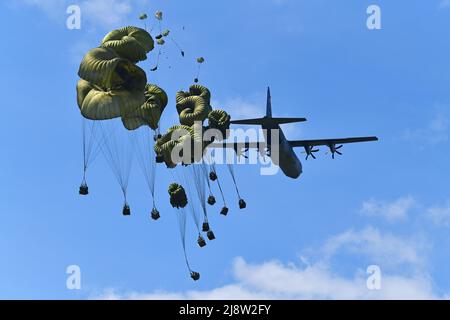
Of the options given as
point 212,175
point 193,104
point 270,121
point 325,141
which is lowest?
point 212,175

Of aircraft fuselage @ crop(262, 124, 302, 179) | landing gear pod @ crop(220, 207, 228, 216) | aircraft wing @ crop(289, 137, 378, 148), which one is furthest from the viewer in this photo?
aircraft wing @ crop(289, 137, 378, 148)

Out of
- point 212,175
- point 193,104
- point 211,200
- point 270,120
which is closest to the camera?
point 211,200

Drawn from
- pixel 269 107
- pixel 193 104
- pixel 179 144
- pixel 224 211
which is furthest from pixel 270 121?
pixel 224 211

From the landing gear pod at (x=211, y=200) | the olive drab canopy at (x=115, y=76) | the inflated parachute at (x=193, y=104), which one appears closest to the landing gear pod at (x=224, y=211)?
the landing gear pod at (x=211, y=200)

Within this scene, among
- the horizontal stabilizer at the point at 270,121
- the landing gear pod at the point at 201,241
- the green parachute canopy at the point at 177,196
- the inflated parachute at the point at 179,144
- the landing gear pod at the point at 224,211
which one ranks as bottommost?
the landing gear pod at the point at 201,241

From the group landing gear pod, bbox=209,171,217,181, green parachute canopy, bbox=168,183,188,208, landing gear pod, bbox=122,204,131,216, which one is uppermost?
landing gear pod, bbox=209,171,217,181

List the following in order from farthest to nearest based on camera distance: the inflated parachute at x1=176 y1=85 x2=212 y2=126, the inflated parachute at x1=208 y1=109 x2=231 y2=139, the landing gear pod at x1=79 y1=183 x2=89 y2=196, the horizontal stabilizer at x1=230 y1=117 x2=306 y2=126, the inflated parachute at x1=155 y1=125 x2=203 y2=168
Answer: the horizontal stabilizer at x1=230 y1=117 x2=306 y2=126, the inflated parachute at x1=176 y1=85 x2=212 y2=126, the inflated parachute at x1=208 y1=109 x2=231 y2=139, the inflated parachute at x1=155 y1=125 x2=203 y2=168, the landing gear pod at x1=79 y1=183 x2=89 y2=196

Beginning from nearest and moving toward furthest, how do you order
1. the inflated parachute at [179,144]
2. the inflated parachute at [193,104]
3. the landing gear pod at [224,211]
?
the inflated parachute at [179,144] → the landing gear pod at [224,211] → the inflated parachute at [193,104]

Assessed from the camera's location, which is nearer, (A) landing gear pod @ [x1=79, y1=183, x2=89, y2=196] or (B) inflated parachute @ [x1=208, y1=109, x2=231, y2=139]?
(A) landing gear pod @ [x1=79, y1=183, x2=89, y2=196]

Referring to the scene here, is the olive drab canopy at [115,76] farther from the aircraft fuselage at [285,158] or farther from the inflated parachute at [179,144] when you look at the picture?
the aircraft fuselage at [285,158]

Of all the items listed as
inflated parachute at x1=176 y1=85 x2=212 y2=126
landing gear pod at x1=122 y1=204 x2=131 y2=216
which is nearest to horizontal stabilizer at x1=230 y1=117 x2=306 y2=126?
inflated parachute at x1=176 y1=85 x2=212 y2=126

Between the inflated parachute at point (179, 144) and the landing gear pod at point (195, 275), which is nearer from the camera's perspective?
the landing gear pod at point (195, 275)

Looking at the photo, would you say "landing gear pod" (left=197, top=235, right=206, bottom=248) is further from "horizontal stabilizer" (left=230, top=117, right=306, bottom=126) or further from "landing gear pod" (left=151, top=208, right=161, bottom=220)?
"horizontal stabilizer" (left=230, top=117, right=306, bottom=126)

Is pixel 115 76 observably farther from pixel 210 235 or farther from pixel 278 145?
pixel 278 145
